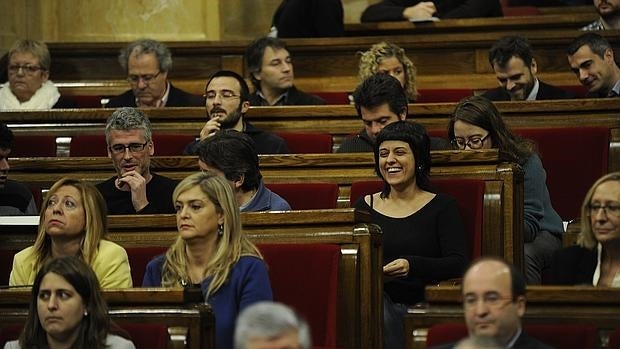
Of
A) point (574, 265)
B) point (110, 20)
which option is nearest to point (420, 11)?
point (110, 20)

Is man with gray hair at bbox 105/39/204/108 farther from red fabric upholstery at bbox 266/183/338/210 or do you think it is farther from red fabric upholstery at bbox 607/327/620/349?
red fabric upholstery at bbox 607/327/620/349

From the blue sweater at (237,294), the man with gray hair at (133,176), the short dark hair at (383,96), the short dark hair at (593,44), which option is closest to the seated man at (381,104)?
the short dark hair at (383,96)

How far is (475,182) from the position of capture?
4758 millimetres

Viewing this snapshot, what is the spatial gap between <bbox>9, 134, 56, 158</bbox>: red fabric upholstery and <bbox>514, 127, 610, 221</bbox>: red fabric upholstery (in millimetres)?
1813

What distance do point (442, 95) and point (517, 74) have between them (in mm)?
773

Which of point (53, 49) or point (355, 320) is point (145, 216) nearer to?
point (355, 320)

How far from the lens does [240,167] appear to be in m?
4.64

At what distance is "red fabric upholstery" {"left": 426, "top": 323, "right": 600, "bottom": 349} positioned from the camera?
350 cm

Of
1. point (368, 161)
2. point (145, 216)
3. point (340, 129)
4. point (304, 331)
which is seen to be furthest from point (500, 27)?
point (304, 331)

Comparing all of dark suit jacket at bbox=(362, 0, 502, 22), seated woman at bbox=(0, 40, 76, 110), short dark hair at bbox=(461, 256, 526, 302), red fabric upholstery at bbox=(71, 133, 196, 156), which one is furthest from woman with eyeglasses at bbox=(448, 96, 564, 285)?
dark suit jacket at bbox=(362, 0, 502, 22)

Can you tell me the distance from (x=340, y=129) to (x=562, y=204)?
3.07 feet

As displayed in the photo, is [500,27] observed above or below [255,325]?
above

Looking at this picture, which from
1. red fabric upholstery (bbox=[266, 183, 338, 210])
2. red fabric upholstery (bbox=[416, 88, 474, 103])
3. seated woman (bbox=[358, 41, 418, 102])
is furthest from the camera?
red fabric upholstery (bbox=[416, 88, 474, 103])

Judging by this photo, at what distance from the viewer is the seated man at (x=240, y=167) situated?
183 inches
